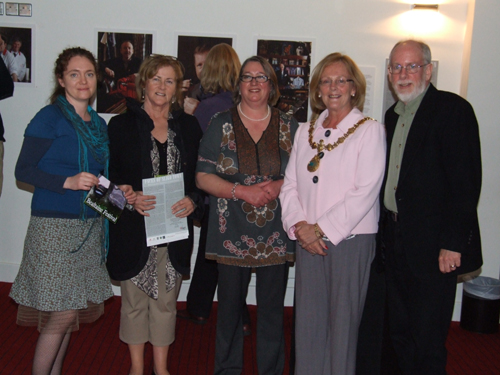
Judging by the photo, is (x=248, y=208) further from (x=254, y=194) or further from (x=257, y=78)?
(x=257, y=78)

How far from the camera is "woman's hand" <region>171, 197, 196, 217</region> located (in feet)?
8.39

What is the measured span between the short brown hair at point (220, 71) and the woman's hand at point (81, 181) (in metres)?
1.18

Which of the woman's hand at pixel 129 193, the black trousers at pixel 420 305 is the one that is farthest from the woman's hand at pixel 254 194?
the black trousers at pixel 420 305

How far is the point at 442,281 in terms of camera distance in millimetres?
2270

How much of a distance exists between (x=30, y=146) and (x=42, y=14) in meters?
2.10

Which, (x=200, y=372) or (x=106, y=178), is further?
(x=200, y=372)

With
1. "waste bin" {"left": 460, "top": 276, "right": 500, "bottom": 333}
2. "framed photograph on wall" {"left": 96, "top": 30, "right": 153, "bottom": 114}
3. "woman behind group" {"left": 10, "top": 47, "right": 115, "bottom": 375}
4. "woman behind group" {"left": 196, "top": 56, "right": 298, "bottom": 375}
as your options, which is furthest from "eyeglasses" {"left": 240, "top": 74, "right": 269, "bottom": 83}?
"waste bin" {"left": 460, "top": 276, "right": 500, "bottom": 333}

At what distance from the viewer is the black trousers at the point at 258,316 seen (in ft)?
8.63

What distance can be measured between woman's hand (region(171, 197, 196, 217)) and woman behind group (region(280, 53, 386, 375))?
20.4 inches

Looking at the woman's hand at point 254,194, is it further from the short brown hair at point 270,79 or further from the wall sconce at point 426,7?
the wall sconce at point 426,7

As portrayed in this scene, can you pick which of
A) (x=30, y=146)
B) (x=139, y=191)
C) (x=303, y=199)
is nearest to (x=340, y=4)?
(x=303, y=199)

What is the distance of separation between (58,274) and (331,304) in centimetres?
138

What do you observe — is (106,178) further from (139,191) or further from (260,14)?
(260,14)

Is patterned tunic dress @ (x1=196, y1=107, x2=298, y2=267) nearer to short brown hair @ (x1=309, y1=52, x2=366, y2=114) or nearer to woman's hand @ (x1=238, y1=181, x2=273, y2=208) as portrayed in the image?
woman's hand @ (x1=238, y1=181, x2=273, y2=208)
